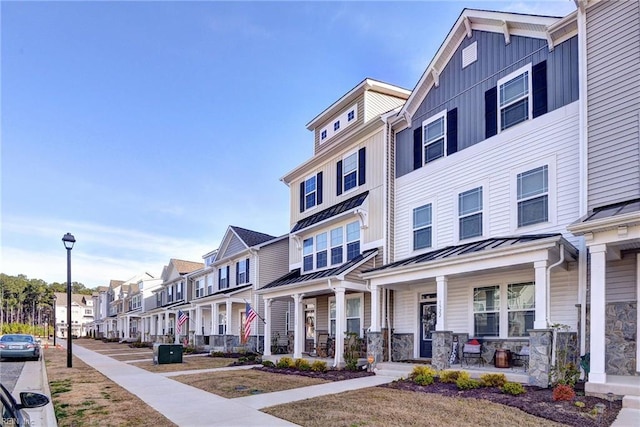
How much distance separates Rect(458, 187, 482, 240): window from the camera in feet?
43.0

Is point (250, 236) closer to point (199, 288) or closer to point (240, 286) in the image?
point (240, 286)

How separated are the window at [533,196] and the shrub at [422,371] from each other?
4.29 meters

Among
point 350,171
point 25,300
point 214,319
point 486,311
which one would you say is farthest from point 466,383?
point 25,300

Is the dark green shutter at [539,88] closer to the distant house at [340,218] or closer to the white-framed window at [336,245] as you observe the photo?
the distant house at [340,218]

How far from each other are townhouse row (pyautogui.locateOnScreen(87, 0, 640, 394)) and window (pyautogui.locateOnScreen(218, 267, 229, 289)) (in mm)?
9843

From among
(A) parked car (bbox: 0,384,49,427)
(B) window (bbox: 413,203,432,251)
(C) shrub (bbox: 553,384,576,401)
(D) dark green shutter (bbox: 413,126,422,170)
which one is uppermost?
(D) dark green shutter (bbox: 413,126,422,170)

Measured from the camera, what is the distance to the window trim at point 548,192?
11.1 m

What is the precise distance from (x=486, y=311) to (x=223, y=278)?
20.8 metres

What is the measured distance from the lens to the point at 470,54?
14.0 metres

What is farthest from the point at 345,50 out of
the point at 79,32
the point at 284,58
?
the point at 79,32

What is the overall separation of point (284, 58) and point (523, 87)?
8222 millimetres

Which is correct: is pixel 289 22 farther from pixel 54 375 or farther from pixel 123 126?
pixel 54 375

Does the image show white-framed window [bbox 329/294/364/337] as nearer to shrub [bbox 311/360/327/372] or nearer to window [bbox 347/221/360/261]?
window [bbox 347/221/360/261]

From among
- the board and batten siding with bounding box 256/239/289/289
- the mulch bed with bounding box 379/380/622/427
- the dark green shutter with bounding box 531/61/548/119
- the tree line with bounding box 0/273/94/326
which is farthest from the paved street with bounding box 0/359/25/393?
the tree line with bounding box 0/273/94/326
